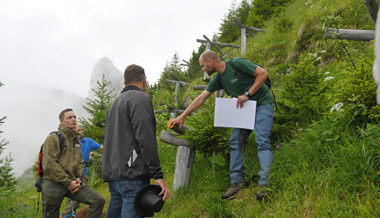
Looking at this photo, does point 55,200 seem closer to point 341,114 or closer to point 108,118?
point 108,118

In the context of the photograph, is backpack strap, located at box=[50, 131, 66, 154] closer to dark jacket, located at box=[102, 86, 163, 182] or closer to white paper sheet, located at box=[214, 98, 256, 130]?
dark jacket, located at box=[102, 86, 163, 182]

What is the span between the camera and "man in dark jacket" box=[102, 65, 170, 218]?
262cm

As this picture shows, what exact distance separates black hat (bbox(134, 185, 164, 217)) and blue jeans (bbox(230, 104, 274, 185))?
1.45 meters

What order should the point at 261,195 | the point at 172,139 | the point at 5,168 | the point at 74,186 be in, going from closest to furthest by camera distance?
1. the point at 261,195
2. the point at 74,186
3. the point at 172,139
4. the point at 5,168

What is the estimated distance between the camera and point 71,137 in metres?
4.31

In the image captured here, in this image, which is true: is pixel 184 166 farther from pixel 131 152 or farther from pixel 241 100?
pixel 131 152

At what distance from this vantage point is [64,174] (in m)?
A: 3.87

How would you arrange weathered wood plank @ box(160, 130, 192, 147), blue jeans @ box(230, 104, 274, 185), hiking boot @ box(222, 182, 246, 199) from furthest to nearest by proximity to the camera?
1. weathered wood plank @ box(160, 130, 192, 147)
2. hiking boot @ box(222, 182, 246, 199)
3. blue jeans @ box(230, 104, 274, 185)

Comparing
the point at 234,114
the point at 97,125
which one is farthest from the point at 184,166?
the point at 97,125

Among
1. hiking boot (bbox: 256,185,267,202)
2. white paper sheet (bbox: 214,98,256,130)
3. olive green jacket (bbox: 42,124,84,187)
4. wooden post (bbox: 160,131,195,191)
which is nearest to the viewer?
hiking boot (bbox: 256,185,267,202)

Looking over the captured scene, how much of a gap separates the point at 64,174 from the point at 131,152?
183cm

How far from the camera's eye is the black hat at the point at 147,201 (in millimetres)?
2523

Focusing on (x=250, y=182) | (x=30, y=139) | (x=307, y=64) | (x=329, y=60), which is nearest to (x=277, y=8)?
(x=329, y=60)

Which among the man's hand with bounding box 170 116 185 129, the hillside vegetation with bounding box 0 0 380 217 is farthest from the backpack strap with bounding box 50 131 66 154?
the hillside vegetation with bounding box 0 0 380 217
